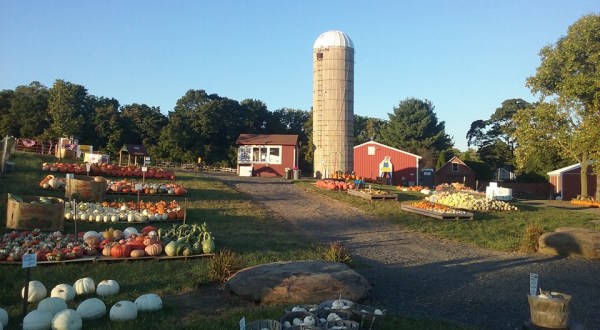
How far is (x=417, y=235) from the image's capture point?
53.9ft

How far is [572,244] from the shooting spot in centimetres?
1346

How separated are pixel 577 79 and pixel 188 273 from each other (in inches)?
1134

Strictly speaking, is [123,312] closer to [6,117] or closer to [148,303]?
[148,303]

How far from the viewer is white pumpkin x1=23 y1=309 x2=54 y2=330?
6.33m

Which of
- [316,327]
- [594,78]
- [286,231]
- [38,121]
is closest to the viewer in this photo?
[316,327]

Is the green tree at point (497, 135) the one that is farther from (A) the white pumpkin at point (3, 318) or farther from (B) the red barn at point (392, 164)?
(A) the white pumpkin at point (3, 318)

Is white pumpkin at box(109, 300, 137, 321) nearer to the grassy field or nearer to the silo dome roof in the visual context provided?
the grassy field

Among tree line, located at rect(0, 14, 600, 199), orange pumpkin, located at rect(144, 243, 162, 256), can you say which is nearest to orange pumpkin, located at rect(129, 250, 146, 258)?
orange pumpkin, located at rect(144, 243, 162, 256)

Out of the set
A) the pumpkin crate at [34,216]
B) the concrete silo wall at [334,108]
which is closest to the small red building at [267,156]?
the concrete silo wall at [334,108]

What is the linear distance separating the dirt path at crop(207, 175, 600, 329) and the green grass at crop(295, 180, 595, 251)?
0.85m

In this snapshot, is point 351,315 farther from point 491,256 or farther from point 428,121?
point 428,121

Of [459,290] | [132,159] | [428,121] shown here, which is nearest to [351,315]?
[459,290]

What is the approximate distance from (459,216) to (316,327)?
14.5m

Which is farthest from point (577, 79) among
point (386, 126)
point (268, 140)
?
point (386, 126)
